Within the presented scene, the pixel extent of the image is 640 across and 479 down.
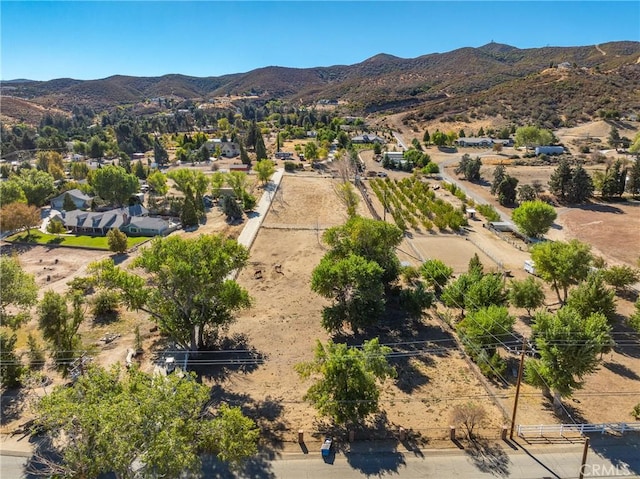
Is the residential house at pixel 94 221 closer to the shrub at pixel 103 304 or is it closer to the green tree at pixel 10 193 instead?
the green tree at pixel 10 193

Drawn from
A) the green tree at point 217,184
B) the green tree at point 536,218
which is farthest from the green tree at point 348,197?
the green tree at point 536,218

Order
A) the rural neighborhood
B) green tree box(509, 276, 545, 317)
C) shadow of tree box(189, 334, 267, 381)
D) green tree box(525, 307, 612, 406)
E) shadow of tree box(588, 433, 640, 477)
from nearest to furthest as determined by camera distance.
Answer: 1. the rural neighborhood
2. shadow of tree box(588, 433, 640, 477)
3. green tree box(525, 307, 612, 406)
4. shadow of tree box(189, 334, 267, 381)
5. green tree box(509, 276, 545, 317)

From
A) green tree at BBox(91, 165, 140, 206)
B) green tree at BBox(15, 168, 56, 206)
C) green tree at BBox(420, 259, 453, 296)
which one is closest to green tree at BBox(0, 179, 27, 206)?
green tree at BBox(15, 168, 56, 206)

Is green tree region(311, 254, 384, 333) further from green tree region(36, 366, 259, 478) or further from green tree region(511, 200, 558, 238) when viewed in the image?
green tree region(511, 200, 558, 238)

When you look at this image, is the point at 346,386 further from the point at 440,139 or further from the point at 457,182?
the point at 440,139

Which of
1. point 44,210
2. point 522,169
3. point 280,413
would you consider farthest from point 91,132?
point 280,413

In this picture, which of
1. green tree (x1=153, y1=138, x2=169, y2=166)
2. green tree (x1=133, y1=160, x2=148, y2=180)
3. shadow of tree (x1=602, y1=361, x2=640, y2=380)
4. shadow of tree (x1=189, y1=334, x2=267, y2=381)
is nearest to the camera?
shadow of tree (x1=602, y1=361, x2=640, y2=380)

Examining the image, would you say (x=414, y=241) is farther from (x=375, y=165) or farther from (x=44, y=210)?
(x=44, y=210)

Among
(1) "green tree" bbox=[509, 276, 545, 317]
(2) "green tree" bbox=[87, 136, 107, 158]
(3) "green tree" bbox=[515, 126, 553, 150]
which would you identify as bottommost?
(1) "green tree" bbox=[509, 276, 545, 317]
